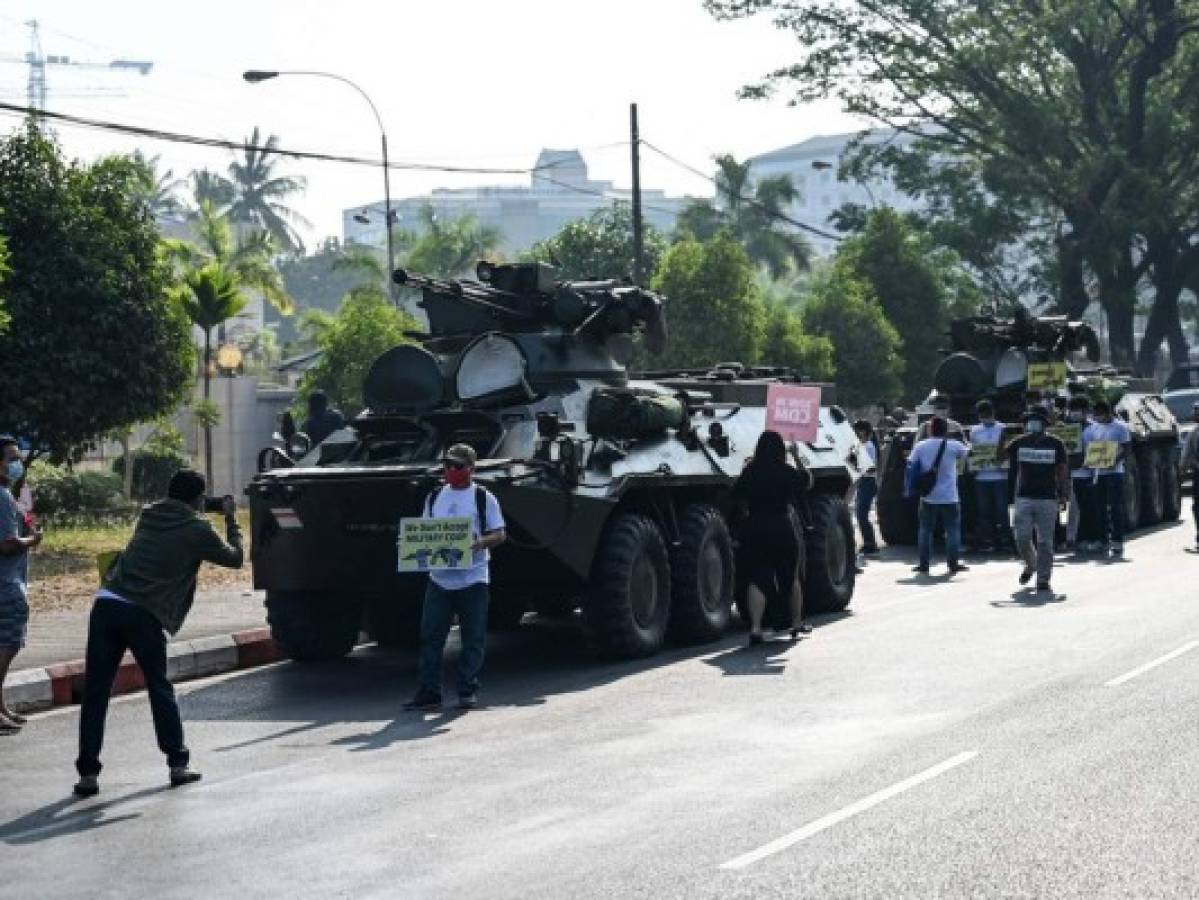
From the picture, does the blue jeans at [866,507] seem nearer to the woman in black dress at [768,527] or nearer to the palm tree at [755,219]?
the woman in black dress at [768,527]

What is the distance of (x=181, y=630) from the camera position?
18219 millimetres

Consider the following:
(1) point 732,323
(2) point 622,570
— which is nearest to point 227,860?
(2) point 622,570

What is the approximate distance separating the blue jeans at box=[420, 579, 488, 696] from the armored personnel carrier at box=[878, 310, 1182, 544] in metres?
12.9

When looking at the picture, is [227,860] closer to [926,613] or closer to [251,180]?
[926,613]

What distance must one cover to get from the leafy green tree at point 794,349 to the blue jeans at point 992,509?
18.3m

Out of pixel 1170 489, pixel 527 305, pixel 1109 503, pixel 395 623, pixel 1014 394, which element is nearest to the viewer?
pixel 395 623

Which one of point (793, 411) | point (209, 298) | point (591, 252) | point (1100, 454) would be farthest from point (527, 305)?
point (591, 252)

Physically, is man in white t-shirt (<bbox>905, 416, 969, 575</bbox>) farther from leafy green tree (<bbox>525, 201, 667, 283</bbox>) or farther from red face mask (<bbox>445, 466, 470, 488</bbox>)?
leafy green tree (<bbox>525, 201, 667, 283</bbox>)

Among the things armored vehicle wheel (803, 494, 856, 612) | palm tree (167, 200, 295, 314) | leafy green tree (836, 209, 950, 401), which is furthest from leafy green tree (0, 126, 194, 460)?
leafy green tree (836, 209, 950, 401)

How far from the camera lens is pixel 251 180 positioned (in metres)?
119

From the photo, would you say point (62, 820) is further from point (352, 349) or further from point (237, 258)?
point (237, 258)

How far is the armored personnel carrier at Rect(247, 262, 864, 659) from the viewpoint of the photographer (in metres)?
15.9

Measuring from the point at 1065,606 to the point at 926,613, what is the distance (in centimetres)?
120

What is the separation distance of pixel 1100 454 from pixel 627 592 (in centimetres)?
1073
